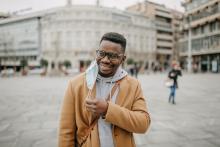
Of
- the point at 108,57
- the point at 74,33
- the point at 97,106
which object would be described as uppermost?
the point at 74,33

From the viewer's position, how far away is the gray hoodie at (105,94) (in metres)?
1.95

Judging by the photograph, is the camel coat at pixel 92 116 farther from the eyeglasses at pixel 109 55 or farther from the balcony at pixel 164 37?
the balcony at pixel 164 37

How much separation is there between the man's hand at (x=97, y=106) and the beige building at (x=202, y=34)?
1752 inches

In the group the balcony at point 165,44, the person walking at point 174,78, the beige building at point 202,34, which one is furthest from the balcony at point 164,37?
the person walking at point 174,78

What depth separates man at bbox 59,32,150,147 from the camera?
195cm

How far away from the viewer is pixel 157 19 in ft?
274

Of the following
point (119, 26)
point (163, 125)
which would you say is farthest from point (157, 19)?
point (163, 125)

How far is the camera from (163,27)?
84.2m

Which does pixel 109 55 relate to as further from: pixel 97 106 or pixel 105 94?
pixel 97 106

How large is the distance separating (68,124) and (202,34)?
2074 inches

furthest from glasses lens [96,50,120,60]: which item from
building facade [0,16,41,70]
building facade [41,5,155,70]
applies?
building facade [0,16,41,70]

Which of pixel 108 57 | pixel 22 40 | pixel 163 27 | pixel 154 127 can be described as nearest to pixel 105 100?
pixel 108 57

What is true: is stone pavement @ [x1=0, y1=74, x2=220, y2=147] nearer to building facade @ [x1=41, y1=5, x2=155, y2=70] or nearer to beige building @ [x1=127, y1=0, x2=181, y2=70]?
building facade @ [x1=41, y1=5, x2=155, y2=70]

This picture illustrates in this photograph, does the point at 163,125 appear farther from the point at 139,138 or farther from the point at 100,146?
the point at 100,146
